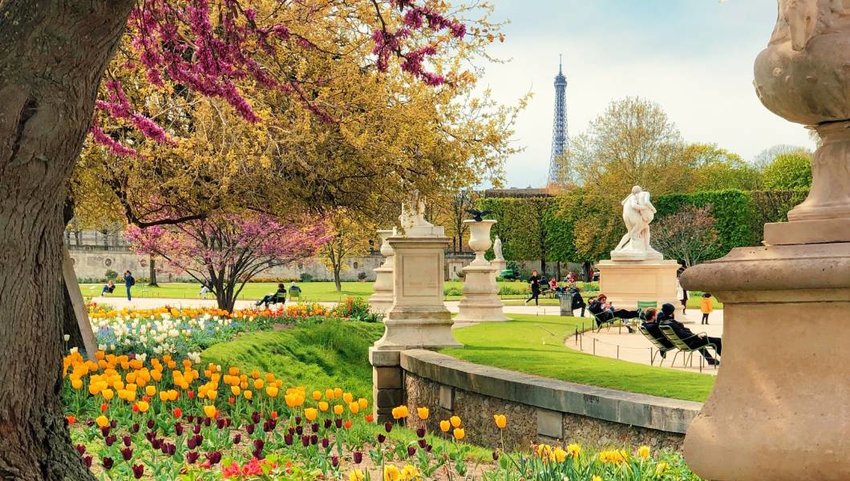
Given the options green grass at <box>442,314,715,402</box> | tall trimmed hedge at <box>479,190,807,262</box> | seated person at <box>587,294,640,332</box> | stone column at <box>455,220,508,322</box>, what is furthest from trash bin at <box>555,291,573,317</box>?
tall trimmed hedge at <box>479,190,807,262</box>

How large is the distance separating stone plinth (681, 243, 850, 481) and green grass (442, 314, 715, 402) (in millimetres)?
4170

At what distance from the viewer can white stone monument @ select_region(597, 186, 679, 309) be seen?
23.5 meters

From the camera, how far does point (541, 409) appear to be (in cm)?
786

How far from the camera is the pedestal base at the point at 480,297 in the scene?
791 inches

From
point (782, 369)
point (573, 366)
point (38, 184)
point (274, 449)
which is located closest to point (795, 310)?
point (782, 369)

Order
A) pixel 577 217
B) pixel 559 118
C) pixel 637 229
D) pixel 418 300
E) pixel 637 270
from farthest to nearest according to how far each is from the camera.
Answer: pixel 559 118, pixel 577 217, pixel 637 229, pixel 637 270, pixel 418 300

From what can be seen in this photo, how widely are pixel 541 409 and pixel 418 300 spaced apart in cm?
467

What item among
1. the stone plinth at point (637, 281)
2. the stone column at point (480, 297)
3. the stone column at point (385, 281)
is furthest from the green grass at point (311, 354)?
the stone plinth at point (637, 281)

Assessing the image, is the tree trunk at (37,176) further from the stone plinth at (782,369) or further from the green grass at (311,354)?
the green grass at (311,354)

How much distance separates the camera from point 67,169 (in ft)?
12.6

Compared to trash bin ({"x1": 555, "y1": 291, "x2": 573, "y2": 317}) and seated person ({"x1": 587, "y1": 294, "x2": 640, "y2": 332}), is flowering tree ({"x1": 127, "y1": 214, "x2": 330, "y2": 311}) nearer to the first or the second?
seated person ({"x1": 587, "y1": 294, "x2": 640, "y2": 332})

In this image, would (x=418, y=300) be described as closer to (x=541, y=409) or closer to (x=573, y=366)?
(x=573, y=366)

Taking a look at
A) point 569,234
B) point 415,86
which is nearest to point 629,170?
point 569,234

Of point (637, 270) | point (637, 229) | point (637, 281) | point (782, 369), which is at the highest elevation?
point (637, 229)
